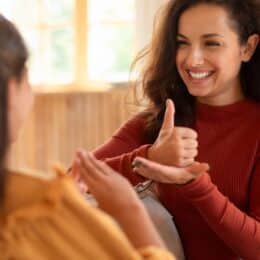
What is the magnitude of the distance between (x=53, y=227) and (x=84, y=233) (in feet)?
0.13

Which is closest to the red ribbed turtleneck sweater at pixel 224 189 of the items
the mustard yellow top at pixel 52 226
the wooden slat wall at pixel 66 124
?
the mustard yellow top at pixel 52 226

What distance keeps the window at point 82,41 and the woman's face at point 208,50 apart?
2097 mm

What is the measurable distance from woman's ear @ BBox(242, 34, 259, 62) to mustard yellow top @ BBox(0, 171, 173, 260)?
3.27 ft

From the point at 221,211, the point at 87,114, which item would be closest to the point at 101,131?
the point at 87,114

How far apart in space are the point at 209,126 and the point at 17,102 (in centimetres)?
94

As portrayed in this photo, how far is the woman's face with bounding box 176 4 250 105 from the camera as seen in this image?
1634mm

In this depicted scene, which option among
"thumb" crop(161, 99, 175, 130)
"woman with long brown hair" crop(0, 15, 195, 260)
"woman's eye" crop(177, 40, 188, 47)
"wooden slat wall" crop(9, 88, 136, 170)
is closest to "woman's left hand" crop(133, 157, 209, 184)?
"thumb" crop(161, 99, 175, 130)

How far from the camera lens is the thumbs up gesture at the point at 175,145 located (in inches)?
57.1

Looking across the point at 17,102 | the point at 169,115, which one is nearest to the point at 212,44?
the point at 169,115

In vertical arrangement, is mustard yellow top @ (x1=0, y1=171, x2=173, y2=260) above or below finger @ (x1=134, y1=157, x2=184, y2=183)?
above

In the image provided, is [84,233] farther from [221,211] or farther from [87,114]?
[87,114]

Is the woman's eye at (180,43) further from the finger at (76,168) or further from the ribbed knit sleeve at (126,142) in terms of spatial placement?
the finger at (76,168)

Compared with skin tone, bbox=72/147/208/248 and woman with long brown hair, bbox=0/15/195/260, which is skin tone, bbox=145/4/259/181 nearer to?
skin tone, bbox=72/147/208/248

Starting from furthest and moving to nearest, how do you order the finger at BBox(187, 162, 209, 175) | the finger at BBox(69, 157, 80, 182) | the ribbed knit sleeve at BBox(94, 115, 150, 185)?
the ribbed knit sleeve at BBox(94, 115, 150, 185) → the finger at BBox(187, 162, 209, 175) → the finger at BBox(69, 157, 80, 182)
